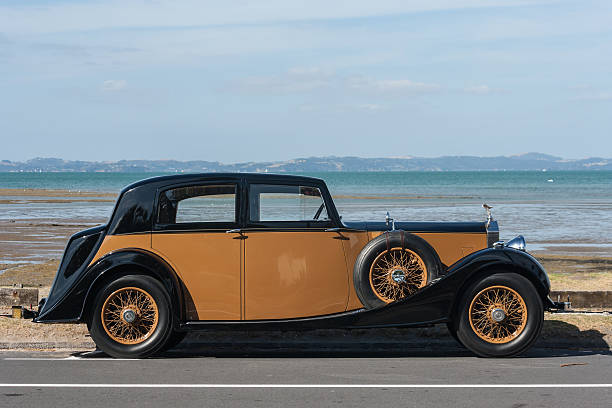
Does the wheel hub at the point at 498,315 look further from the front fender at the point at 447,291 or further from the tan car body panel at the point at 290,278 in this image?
the tan car body panel at the point at 290,278

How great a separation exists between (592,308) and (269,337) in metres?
4.02

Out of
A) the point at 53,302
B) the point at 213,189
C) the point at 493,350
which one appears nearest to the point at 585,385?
the point at 493,350

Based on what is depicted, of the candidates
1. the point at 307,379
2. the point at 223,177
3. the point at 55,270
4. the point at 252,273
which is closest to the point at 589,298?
the point at 252,273

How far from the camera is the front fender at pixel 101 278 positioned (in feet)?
25.8

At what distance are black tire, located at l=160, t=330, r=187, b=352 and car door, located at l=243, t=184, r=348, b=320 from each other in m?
0.97

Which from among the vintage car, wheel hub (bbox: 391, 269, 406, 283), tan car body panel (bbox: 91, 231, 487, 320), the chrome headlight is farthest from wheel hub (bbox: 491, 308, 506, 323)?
tan car body panel (bbox: 91, 231, 487, 320)

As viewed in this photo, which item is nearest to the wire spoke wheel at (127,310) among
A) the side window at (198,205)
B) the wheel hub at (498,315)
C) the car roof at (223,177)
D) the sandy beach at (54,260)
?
the side window at (198,205)

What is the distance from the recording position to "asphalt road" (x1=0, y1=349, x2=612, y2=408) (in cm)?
614

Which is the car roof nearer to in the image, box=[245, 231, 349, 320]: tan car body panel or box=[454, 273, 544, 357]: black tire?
box=[245, 231, 349, 320]: tan car body panel

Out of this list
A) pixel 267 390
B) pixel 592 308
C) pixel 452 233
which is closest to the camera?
pixel 267 390

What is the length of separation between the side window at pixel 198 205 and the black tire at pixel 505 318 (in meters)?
2.41

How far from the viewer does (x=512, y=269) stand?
26.2ft

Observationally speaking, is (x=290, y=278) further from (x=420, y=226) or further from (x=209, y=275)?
(x=420, y=226)

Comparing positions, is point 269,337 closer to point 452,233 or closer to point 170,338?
point 170,338
